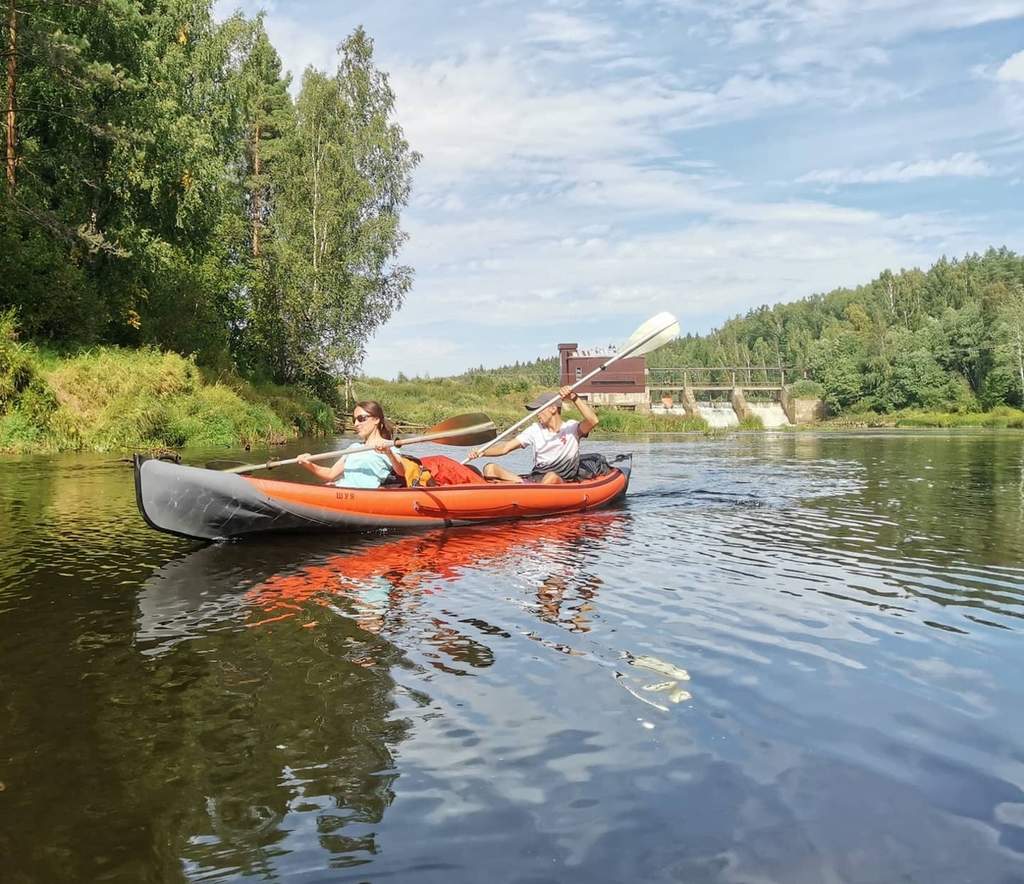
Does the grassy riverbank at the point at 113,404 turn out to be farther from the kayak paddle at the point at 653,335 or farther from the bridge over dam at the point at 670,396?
the bridge over dam at the point at 670,396

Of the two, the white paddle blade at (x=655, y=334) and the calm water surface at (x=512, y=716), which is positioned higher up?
the white paddle blade at (x=655, y=334)

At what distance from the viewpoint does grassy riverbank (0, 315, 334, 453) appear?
17688 mm

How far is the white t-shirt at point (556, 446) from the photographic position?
11.1 metres

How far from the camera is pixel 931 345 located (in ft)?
218

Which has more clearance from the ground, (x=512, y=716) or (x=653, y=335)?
(x=653, y=335)

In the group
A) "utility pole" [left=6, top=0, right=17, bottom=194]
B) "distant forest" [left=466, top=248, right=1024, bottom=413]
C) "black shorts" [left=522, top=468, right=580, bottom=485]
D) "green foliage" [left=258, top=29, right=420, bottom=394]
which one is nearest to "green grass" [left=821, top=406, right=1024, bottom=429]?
"distant forest" [left=466, top=248, right=1024, bottom=413]

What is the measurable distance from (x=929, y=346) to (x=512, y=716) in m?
71.2

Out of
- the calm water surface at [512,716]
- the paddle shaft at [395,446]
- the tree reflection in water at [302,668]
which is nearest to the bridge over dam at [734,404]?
the paddle shaft at [395,446]

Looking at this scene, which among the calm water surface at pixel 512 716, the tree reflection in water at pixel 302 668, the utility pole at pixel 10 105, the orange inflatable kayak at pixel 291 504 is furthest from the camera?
the utility pole at pixel 10 105

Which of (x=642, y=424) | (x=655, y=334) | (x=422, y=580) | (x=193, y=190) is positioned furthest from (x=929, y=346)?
(x=422, y=580)

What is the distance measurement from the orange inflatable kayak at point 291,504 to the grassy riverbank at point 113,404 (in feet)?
33.9

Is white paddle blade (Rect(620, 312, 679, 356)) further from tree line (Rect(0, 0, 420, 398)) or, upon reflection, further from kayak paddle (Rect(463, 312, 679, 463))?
tree line (Rect(0, 0, 420, 398))

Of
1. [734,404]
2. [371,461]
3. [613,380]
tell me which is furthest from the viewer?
[734,404]

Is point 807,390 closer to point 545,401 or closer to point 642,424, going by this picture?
point 642,424
